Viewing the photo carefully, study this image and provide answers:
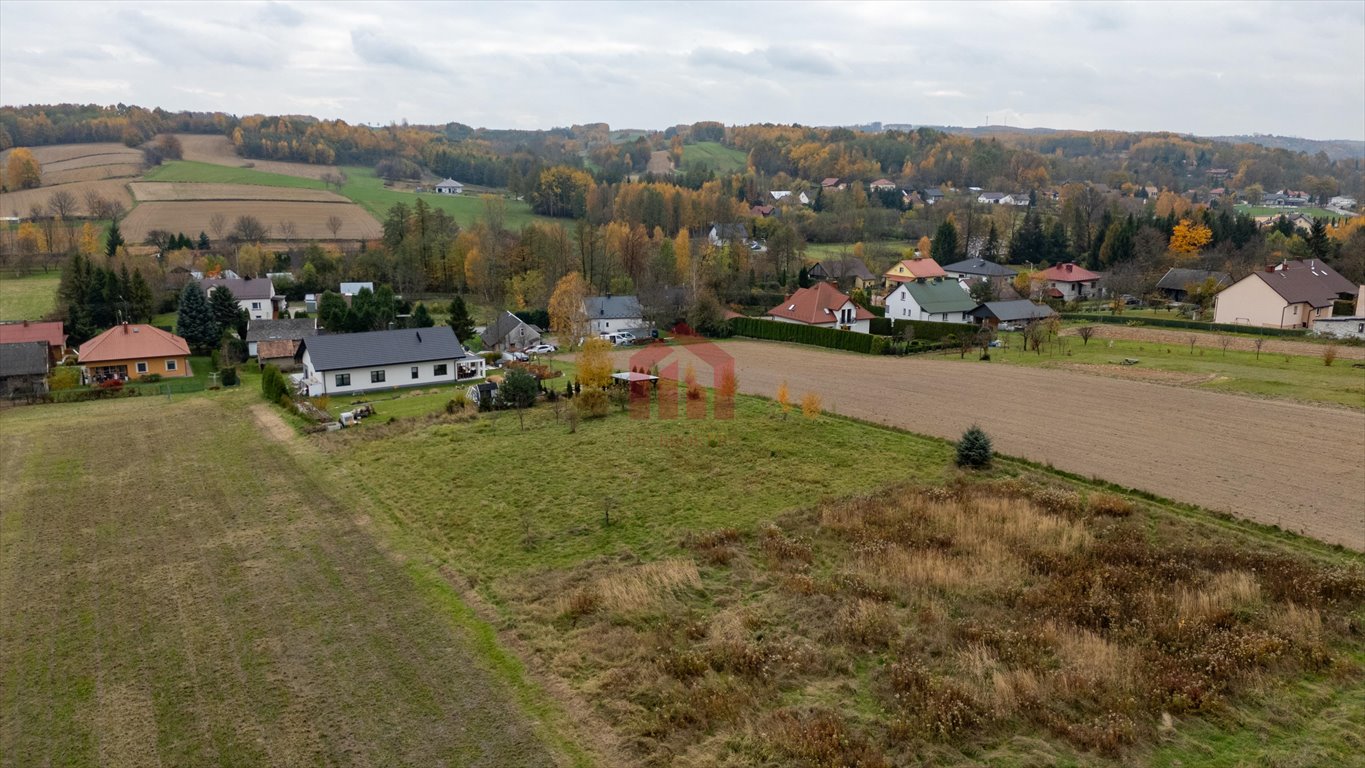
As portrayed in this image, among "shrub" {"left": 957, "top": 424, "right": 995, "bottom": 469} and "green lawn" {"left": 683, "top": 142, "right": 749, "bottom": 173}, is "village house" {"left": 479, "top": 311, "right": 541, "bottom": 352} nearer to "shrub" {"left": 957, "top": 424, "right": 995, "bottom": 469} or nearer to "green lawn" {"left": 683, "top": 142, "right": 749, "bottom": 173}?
"shrub" {"left": 957, "top": 424, "right": 995, "bottom": 469}

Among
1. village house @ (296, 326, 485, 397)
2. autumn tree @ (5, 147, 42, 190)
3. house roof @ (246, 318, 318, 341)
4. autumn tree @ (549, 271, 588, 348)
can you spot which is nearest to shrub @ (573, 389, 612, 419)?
village house @ (296, 326, 485, 397)

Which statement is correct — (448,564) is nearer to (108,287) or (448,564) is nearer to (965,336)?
(965,336)

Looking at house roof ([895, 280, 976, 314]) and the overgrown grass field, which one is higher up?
house roof ([895, 280, 976, 314])

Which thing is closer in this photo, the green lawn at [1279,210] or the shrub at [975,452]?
the shrub at [975,452]

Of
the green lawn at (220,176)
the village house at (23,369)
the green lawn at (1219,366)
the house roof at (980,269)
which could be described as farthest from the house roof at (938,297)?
the green lawn at (220,176)

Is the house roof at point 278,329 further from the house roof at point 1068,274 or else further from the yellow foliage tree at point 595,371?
the house roof at point 1068,274
